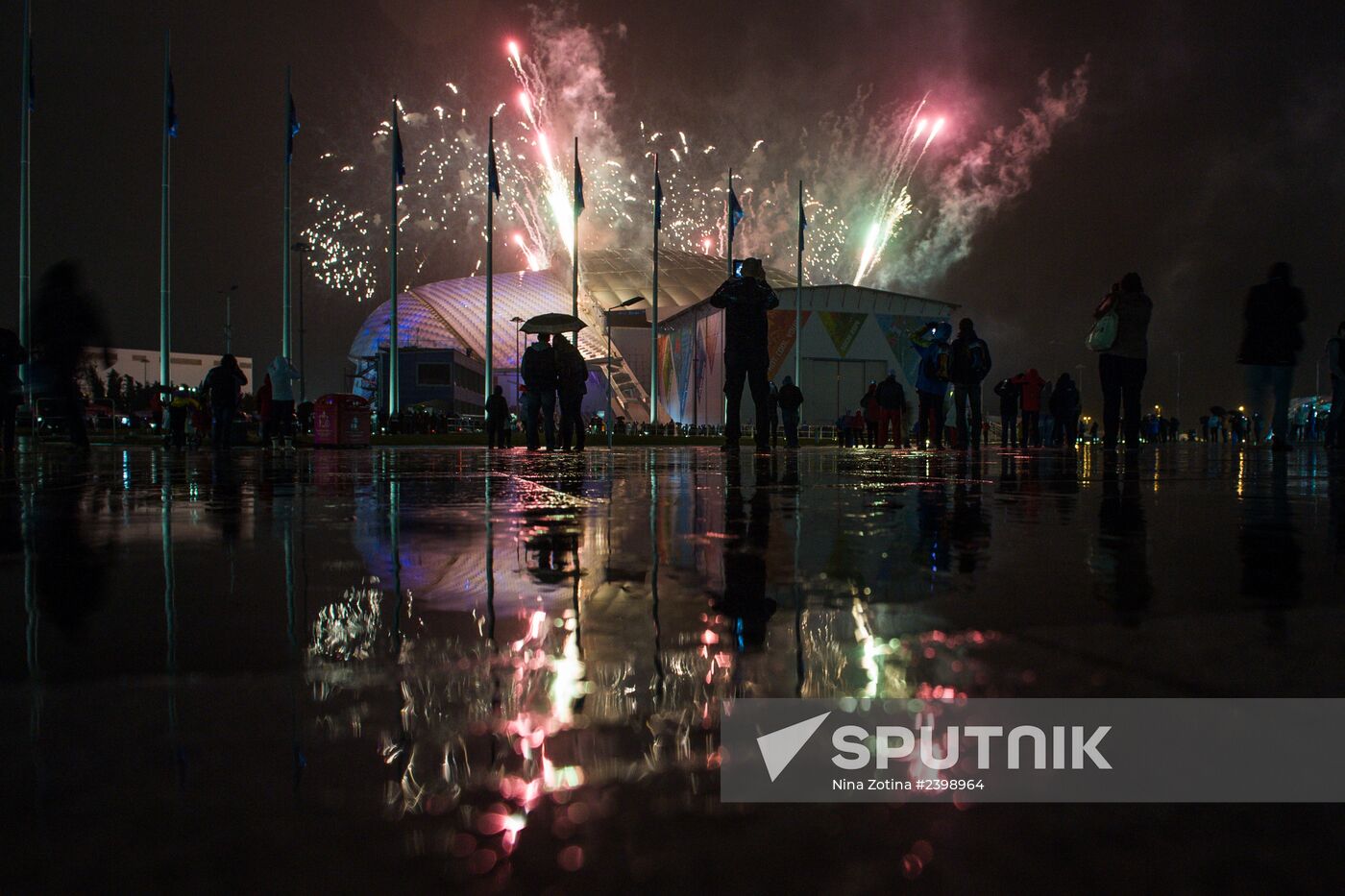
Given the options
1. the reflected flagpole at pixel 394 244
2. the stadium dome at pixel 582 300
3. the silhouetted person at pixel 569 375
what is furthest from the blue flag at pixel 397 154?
the stadium dome at pixel 582 300

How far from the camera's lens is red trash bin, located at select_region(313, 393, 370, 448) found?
14.8 metres

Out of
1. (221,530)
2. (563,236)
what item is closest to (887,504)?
(221,530)

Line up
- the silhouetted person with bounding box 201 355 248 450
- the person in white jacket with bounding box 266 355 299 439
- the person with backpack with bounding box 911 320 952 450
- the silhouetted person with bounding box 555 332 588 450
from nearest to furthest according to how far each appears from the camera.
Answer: the silhouetted person with bounding box 555 332 588 450
the person with backpack with bounding box 911 320 952 450
the silhouetted person with bounding box 201 355 248 450
the person in white jacket with bounding box 266 355 299 439

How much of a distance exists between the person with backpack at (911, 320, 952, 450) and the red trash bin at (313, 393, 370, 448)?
875cm

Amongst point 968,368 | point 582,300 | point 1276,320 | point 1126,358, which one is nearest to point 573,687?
point 1126,358

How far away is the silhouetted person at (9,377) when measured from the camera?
30.2ft

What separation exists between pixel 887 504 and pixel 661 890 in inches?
114

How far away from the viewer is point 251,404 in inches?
3314

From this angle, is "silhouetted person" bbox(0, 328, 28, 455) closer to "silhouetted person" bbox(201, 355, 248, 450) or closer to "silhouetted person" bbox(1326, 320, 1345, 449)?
"silhouetted person" bbox(201, 355, 248, 450)

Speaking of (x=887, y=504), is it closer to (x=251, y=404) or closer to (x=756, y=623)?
(x=756, y=623)

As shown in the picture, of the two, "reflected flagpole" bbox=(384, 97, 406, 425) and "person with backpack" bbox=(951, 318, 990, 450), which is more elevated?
"reflected flagpole" bbox=(384, 97, 406, 425)

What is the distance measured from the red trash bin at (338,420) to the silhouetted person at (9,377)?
5.33 meters

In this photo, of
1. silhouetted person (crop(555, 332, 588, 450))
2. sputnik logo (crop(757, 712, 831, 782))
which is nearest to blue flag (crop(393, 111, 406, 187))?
silhouetted person (crop(555, 332, 588, 450))

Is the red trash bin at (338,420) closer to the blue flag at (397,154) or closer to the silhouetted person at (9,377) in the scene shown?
the silhouetted person at (9,377)
